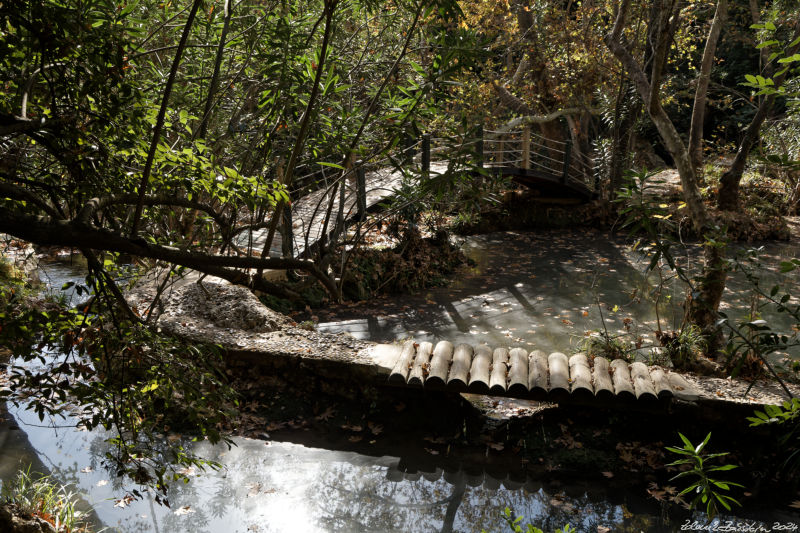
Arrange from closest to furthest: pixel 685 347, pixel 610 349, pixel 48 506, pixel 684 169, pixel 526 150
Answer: pixel 48 506
pixel 685 347
pixel 610 349
pixel 684 169
pixel 526 150

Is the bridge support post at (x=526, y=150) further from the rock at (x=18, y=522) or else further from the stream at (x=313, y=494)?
the rock at (x=18, y=522)

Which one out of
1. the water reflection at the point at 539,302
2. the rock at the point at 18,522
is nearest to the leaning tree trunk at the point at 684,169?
the water reflection at the point at 539,302

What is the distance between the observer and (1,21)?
7.59 ft

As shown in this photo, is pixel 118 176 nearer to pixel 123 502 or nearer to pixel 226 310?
pixel 123 502

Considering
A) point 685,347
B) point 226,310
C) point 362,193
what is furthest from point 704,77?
point 226,310

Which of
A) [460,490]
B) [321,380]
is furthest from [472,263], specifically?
[460,490]

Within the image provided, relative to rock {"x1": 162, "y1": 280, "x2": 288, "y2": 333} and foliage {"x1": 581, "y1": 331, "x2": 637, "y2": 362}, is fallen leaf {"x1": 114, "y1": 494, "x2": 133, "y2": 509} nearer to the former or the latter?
rock {"x1": 162, "y1": 280, "x2": 288, "y2": 333}

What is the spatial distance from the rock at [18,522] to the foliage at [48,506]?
0.17 ft

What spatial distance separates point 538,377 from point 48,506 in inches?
175

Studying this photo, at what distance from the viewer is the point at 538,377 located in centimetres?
620

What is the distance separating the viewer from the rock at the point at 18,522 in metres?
3.98

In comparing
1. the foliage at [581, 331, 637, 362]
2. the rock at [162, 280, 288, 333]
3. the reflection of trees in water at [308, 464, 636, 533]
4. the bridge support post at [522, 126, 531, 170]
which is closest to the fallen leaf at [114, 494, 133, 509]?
the reflection of trees in water at [308, 464, 636, 533]

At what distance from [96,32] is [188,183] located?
→ 860 mm

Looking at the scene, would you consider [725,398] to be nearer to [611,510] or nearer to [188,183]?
[611,510]
